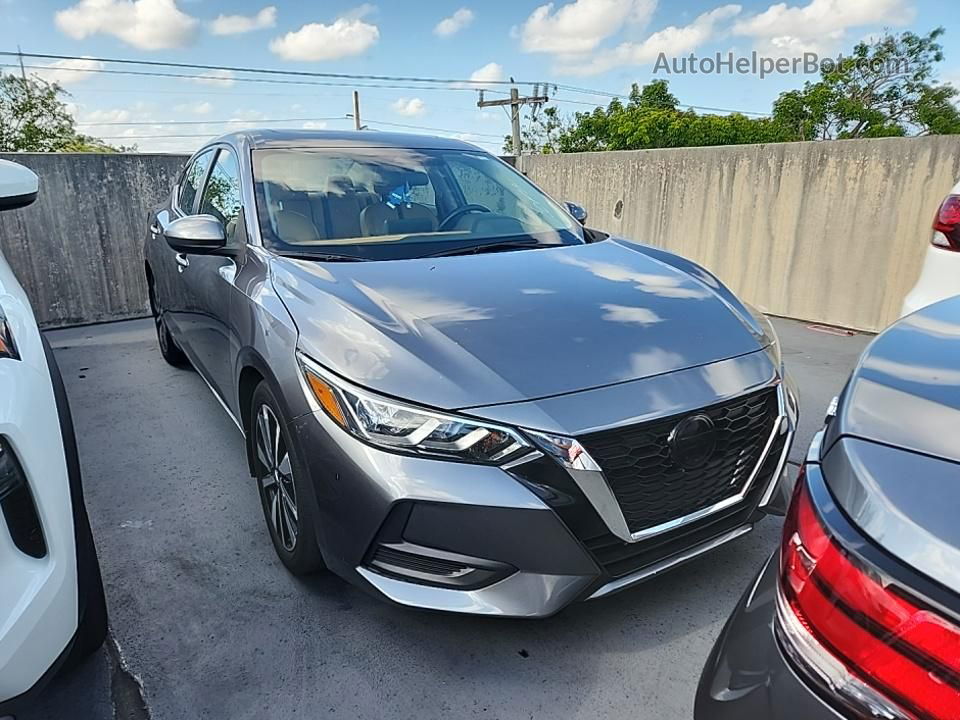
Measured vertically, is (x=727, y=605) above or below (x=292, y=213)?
below

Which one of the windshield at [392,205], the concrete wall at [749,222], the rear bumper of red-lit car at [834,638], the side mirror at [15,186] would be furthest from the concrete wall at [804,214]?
the side mirror at [15,186]

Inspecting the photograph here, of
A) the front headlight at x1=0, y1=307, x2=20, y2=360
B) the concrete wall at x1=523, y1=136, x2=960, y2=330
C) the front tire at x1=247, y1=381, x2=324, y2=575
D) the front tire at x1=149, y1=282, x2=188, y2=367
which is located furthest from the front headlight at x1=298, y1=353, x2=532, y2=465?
the concrete wall at x1=523, y1=136, x2=960, y2=330

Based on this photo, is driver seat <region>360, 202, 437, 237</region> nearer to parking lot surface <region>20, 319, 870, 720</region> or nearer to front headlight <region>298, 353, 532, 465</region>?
front headlight <region>298, 353, 532, 465</region>

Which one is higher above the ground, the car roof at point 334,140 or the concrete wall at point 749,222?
the car roof at point 334,140

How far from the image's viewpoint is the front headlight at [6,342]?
1.46 meters

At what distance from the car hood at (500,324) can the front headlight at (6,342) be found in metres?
0.69

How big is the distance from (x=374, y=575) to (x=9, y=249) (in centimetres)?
563

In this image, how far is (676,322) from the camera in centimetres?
196

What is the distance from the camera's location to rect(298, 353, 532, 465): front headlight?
156 centimetres

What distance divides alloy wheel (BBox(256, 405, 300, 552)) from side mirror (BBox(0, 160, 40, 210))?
40.7 inches

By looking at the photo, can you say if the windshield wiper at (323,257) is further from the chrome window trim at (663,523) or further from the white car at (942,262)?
the white car at (942,262)

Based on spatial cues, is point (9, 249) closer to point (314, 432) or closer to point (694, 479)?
point (314, 432)

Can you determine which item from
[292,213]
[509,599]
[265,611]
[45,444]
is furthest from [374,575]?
[292,213]

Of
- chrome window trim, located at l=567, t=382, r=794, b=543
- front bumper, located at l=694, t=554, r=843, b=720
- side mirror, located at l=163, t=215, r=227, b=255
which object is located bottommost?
chrome window trim, located at l=567, t=382, r=794, b=543
